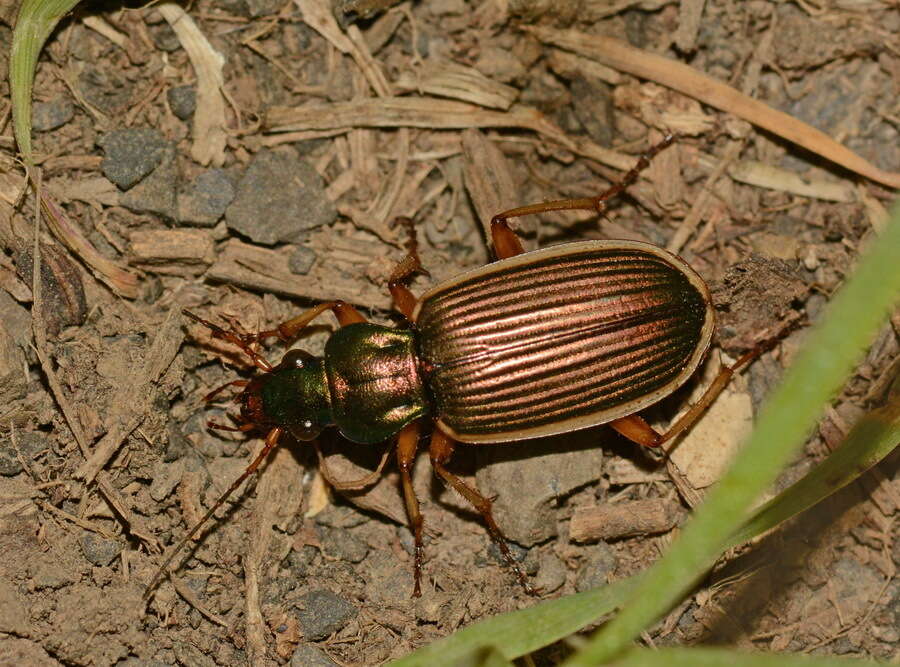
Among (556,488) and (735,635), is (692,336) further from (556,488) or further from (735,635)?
(735,635)

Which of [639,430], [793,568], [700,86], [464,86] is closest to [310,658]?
[639,430]

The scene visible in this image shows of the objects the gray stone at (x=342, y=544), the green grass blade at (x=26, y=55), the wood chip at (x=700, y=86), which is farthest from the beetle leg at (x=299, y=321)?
the wood chip at (x=700, y=86)

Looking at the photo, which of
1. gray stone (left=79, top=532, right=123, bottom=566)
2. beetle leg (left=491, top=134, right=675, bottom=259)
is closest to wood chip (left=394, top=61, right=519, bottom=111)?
beetle leg (left=491, top=134, right=675, bottom=259)

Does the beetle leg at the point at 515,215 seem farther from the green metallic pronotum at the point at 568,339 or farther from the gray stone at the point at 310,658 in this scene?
the gray stone at the point at 310,658

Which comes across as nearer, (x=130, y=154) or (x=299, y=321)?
(x=299, y=321)

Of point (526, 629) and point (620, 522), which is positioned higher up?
point (526, 629)

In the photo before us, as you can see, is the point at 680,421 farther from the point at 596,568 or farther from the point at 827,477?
the point at 596,568


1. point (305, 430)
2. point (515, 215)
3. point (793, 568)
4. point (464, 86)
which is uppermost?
point (464, 86)

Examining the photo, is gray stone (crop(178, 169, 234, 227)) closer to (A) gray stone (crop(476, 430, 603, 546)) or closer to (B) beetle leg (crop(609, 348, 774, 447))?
(A) gray stone (crop(476, 430, 603, 546))
